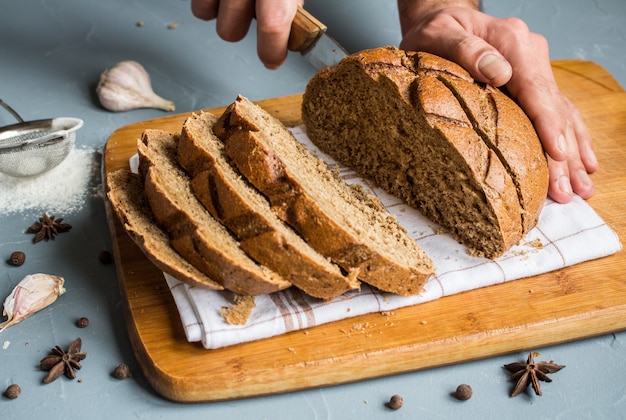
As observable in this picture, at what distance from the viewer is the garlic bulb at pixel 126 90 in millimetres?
4891

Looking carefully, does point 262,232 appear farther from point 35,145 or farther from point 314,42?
point 35,145

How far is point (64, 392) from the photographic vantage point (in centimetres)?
315

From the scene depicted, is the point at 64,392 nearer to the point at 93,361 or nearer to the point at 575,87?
the point at 93,361

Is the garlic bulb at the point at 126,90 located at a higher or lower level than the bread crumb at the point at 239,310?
lower

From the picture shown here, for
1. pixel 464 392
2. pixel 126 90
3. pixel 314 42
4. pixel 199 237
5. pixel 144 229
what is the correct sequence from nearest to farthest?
pixel 199 237 → pixel 464 392 → pixel 144 229 → pixel 314 42 → pixel 126 90

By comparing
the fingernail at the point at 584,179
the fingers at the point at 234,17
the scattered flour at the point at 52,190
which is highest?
the fingers at the point at 234,17

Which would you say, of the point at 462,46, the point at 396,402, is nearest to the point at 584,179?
the point at 462,46

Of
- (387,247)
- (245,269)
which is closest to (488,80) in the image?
(387,247)

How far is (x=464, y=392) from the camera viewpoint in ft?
10.4

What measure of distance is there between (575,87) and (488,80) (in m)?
1.49

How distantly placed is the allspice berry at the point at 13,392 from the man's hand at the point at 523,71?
8.77 feet

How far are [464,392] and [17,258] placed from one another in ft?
7.49

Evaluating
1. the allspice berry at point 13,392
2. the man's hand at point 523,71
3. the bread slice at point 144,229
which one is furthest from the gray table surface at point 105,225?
the man's hand at point 523,71

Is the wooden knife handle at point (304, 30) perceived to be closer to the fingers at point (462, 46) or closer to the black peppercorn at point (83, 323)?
the fingers at point (462, 46)
